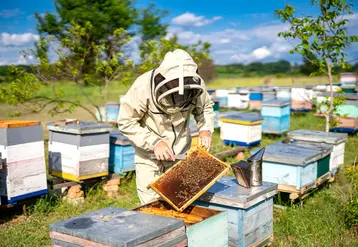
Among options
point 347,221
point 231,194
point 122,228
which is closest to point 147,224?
point 122,228

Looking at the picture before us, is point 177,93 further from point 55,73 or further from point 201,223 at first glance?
point 55,73

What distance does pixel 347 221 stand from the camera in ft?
13.4

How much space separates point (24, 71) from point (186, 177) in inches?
245

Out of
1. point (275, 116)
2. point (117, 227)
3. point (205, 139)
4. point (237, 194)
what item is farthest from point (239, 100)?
point (117, 227)

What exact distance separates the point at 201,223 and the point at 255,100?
13794mm

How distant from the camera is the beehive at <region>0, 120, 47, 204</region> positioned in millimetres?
4340

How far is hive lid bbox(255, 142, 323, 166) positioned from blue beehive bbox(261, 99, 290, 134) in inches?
176

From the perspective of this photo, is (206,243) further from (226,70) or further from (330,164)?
Result: (226,70)

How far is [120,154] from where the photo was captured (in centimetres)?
570

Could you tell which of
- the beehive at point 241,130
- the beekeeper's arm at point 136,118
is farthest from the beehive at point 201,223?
the beehive at point 241,130

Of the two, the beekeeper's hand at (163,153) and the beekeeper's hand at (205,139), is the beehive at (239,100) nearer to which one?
the beekeeper's hand at (205,139)

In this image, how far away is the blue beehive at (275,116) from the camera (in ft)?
31.3

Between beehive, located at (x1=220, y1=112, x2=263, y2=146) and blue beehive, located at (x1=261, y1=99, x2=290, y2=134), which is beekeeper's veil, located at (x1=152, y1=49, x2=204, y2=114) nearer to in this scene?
beehive, located at (x1=220, y1=112, x2=263, y2=146)

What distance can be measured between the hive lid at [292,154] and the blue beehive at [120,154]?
2002 millimetres
